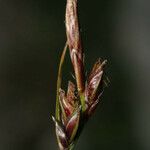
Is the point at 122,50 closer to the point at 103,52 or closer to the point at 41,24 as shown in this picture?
the point at 103,52

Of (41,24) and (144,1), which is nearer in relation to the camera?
(41,24)

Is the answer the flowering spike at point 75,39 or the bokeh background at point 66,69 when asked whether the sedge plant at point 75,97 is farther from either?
the bokeh background at point 66,69

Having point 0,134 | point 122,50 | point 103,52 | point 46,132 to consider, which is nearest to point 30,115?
point 46,132

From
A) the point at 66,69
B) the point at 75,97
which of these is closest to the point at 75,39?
the point at 75,97

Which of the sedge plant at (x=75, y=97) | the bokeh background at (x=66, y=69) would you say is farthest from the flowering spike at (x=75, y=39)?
the bokeh background at (x=66, y=69)

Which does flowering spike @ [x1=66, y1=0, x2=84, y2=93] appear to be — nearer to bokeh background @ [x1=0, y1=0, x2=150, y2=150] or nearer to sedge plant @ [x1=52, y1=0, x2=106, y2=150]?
sedge plant @ [x1=52, y1=0, x2=106, y2=150]

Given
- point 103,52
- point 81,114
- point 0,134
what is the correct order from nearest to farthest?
point 81,114
point 0,134
point 103,52

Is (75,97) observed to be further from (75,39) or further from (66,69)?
(66,69)
